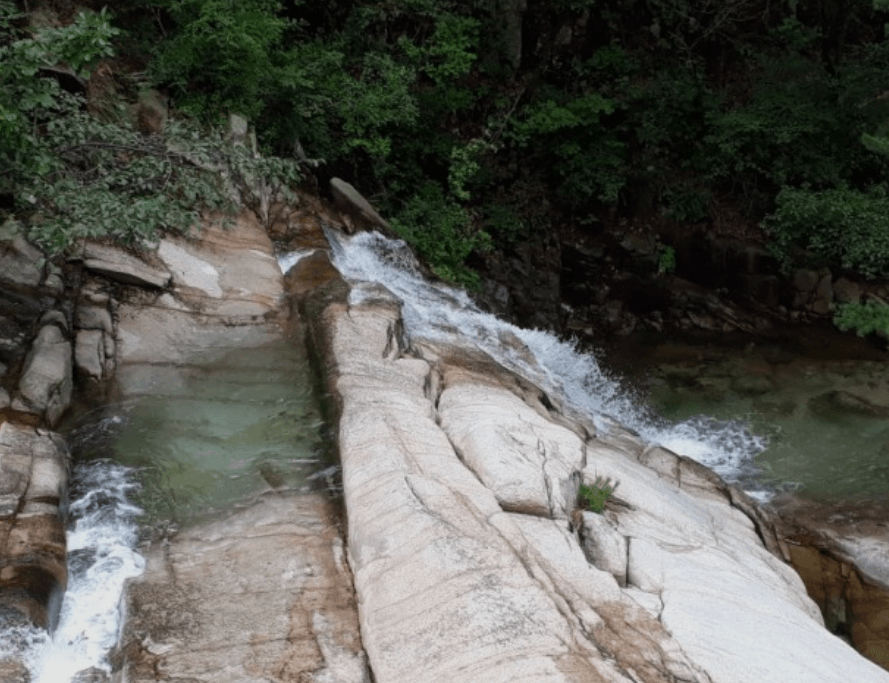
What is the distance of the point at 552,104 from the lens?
49.6ft

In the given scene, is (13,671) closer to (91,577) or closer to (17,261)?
(91,577)

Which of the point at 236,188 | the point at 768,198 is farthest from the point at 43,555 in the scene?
the point at 768,198

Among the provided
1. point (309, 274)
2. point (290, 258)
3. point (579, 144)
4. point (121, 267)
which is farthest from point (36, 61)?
point (579, 144)

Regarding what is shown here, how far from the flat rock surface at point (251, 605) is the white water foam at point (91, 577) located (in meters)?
0.16

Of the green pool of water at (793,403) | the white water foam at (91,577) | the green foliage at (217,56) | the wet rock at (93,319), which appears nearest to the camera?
the white water foam at (91,577)

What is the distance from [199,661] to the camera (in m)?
4.37

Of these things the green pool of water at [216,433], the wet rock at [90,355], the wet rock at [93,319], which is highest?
the wet rock at [93,319]

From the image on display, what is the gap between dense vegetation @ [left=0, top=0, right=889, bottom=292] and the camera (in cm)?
1217

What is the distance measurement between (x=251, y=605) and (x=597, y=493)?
271 centimetres

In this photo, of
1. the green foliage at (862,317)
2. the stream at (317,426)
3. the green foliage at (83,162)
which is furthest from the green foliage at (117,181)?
the green foliage at (862,317)

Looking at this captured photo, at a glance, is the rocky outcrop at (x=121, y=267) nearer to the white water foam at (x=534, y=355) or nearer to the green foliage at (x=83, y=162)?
the green foliage at (x=83, y=162)

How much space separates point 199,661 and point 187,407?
3.26 meters

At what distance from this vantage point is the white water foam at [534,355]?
32.9ft

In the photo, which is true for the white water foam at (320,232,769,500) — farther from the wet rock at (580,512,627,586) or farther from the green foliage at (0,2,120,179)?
Answer: the green foliage at (0,2,120,179)
